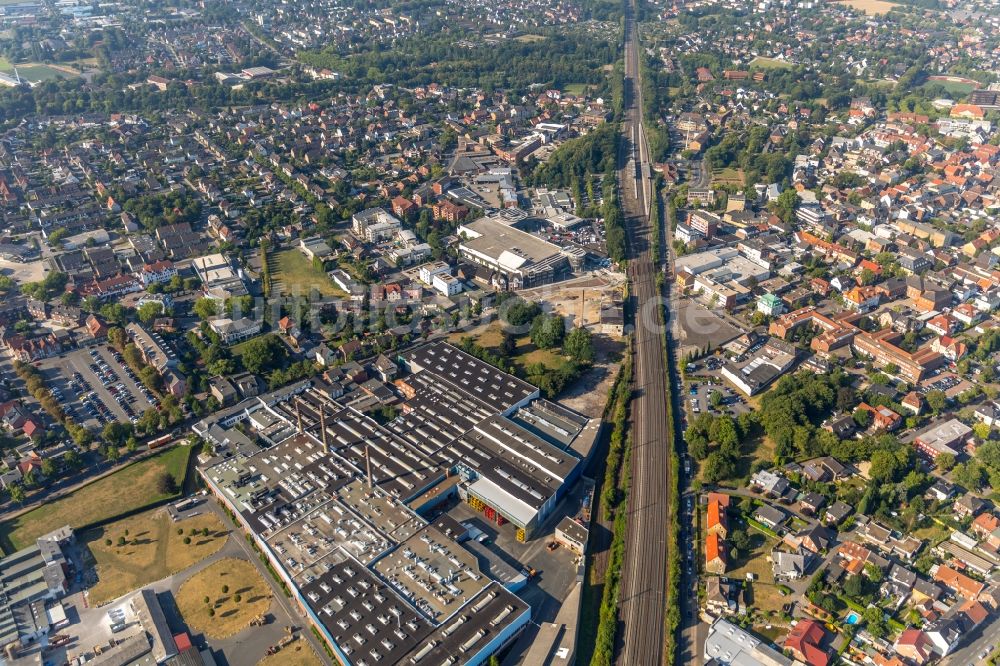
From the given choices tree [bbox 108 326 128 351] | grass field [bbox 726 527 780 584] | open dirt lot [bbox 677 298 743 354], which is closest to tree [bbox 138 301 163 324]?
tree [bbox 108 326 128 351]

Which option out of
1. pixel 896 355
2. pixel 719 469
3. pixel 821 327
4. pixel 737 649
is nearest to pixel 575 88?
pixel 821 327

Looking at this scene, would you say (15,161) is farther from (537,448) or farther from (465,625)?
(465,625)

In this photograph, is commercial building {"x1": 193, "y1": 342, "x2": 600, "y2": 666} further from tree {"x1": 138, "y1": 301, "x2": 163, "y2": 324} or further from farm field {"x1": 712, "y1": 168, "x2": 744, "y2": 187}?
A: farm field {"x1": 712, "y1": 168, "x2": 744, "y2": 187}

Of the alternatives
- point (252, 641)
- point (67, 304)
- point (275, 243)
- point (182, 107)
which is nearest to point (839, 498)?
point (252, 641)

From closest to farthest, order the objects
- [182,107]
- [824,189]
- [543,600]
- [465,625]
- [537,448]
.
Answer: [465,625]
[543,600]
[537,448]
[824,189]
[182,107]

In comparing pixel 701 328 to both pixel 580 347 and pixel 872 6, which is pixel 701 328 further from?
pixel 872 6

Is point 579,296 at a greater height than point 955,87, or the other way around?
point 955,87

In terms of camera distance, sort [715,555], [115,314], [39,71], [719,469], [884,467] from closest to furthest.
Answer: [715,555]
[884,467]
[719,469]
[115,314]
[39,71]
